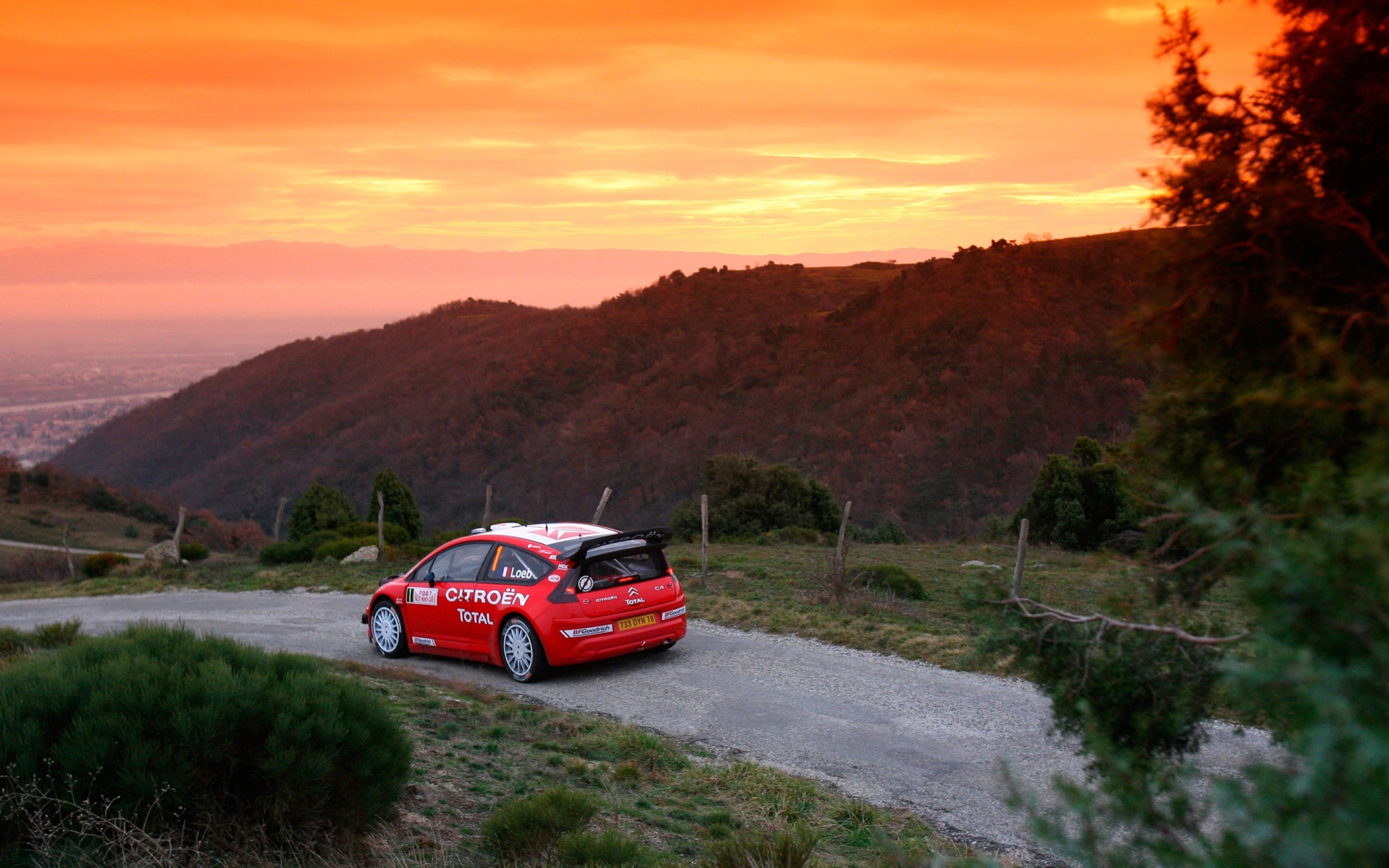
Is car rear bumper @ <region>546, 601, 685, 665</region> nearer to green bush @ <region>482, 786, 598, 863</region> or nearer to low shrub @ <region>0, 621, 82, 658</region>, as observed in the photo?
green bush @ <region>482, 786, 598, 863</region>

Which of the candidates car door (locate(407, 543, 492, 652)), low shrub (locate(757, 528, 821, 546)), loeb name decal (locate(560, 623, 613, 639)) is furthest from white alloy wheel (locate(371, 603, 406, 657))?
low shrub (locate(757, 528, 821, 546))

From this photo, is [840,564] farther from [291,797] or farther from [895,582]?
[291,797]

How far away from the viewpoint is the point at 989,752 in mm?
7535

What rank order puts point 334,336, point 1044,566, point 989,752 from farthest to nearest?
1. point 334,336
2. point 1044,566
3. point 989,752

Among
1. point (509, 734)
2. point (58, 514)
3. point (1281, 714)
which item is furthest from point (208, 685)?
point (58, 514)

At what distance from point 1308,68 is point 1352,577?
222 centimetres

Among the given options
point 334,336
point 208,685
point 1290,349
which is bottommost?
point 208,685

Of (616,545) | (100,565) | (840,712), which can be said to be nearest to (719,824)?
(840,712)

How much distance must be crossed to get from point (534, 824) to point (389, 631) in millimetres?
7122

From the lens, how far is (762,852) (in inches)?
188

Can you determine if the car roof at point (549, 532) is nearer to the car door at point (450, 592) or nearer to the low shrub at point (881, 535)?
the car door at point (450, 592)

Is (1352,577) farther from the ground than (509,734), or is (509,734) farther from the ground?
(1352,577)

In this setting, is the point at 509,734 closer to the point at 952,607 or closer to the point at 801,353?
the point at 952,607

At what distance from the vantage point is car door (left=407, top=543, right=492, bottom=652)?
10.9 m
